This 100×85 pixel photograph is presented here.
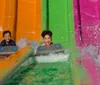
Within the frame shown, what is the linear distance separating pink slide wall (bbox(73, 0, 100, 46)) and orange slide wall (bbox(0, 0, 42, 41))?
0.45 metres

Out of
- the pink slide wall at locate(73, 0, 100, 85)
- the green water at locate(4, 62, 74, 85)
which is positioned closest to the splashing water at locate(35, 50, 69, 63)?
the green water at locate(4, 62, 74, 85)

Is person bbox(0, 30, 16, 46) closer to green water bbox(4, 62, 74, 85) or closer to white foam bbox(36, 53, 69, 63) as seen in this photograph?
white foam bbox(36, 53, 69, 63)

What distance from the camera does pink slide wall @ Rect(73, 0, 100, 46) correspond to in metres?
3.36

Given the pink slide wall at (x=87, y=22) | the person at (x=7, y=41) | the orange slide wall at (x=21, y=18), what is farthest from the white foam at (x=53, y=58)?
the orange slide wall at (x=21, y=18)

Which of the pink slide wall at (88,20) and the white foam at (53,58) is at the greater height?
the pink slide wall at (88,20)

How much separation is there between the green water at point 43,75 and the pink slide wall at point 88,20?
1034 mm

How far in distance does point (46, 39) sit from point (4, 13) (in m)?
0.92

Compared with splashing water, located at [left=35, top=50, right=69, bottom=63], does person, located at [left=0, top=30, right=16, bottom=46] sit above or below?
above

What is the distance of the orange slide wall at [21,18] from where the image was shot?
11.4ft

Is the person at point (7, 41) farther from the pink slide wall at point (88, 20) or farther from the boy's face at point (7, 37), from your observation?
the pink slide wall at point (88, 20)

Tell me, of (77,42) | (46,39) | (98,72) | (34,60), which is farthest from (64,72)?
(77,42)

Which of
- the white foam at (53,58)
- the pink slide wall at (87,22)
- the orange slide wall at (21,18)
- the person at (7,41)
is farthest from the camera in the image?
the orange slide wall at (21,18)

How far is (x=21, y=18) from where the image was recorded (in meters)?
3.61

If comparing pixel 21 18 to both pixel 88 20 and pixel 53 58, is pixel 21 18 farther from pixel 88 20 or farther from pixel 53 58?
pixel 53 58
